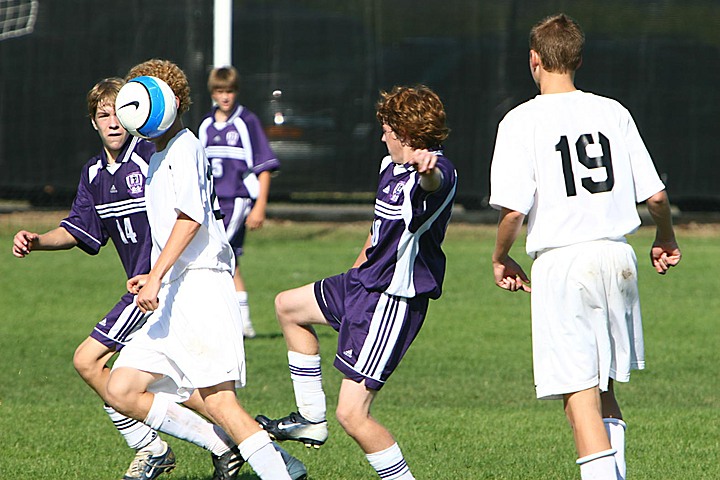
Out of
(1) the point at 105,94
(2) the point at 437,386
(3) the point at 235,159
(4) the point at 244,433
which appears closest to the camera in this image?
(4) the point at 244,433

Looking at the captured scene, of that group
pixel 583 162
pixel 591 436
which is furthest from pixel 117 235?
pixel 591 436

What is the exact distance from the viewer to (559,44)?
450 centimetres

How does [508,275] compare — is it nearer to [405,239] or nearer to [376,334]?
[405,239]

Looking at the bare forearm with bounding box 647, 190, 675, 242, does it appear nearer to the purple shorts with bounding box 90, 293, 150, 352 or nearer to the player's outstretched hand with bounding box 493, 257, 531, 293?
the player's outstretched hand with bounding box 493, 257, 531, 293

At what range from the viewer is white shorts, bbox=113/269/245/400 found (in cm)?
483

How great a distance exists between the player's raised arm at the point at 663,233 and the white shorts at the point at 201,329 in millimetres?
1850

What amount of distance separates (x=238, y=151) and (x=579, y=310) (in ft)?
19.1

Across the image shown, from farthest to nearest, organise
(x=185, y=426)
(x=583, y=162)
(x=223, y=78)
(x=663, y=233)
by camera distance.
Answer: (x=223, y=78) < (x=185, y=426) < (x=663, y=233) < (x=583, y=162)

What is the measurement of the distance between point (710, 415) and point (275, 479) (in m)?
3.25

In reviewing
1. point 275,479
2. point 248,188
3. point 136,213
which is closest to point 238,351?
point 275,479

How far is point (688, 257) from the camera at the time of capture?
14.0 metres

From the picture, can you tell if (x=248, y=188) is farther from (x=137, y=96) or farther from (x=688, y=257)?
(x=688, y=257)

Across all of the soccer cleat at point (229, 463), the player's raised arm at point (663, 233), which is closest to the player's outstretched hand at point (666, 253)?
the player's raised arm at point (663, 233)

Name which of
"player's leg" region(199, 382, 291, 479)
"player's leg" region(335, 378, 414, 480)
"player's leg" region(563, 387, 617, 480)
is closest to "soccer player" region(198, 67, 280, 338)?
"player's leg" region(199, 382, 291, 479)
